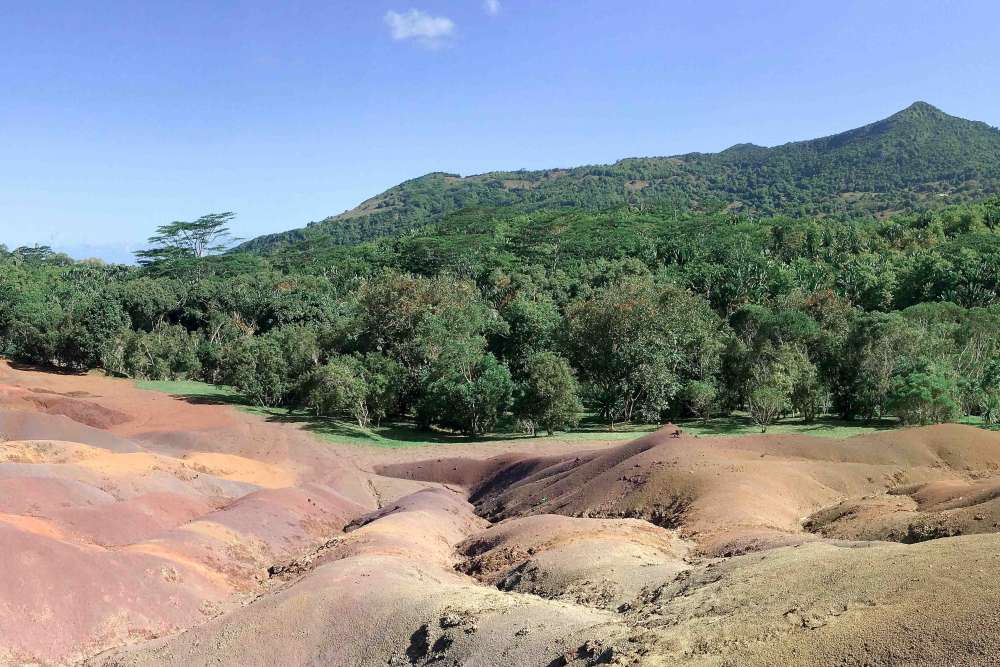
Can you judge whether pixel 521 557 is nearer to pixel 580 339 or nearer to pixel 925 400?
pixel 925 400

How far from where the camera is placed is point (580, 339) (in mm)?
45250

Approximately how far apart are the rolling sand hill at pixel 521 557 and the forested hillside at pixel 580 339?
1052 centimetres

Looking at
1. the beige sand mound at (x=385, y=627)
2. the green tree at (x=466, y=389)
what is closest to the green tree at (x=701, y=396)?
the green tree at (x=466, y=389)

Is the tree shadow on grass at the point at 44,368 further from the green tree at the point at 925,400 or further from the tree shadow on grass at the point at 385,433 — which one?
the green tree at the point at 925,400

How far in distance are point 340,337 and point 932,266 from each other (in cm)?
5752

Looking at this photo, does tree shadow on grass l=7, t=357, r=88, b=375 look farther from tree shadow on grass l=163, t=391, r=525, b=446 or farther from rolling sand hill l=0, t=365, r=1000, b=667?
rolling sand hill l=0, t=365, r=1000, b=667

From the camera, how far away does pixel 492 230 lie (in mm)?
130375

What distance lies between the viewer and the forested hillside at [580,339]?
42219mm

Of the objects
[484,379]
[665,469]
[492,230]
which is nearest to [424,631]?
[665,469]

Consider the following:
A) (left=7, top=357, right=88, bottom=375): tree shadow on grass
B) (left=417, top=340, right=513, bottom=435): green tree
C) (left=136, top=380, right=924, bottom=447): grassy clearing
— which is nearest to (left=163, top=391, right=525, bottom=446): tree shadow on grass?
(left=136, top=380, right=924, bottom=447): grassy clearing

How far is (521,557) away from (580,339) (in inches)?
1115

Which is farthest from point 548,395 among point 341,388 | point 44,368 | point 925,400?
point 44,368

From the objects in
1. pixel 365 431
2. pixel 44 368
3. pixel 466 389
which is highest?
pixel 44 368

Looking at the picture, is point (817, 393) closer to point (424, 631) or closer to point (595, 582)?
point (595, 582)
